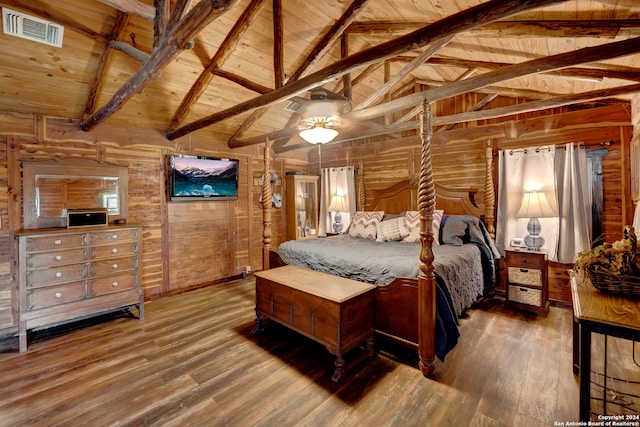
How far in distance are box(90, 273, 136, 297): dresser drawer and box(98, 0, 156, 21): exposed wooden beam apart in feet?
8.64

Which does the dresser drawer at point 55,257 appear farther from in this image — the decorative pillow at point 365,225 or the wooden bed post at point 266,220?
the decorative pillow at point 365,225

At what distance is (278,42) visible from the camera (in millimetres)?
3217

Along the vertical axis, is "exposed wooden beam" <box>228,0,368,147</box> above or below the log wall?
above

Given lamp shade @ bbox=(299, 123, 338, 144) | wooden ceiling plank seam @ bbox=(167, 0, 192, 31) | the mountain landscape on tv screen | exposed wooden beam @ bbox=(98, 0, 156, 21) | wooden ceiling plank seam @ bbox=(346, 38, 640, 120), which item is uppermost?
exposed wooden beam @ bbox=(98, 0, 156, 21)

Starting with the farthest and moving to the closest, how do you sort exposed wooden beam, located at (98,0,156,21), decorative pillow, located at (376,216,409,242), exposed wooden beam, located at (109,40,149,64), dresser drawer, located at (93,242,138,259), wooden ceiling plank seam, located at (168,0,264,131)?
1. decorative pillow, located at (376,216,409,242)
2. dresser drawer, located at (93,242,138,259)
3. wooden ceiling plank seam, located at (168,0,264,131)
4. exposed wooden beam, located at (109,40,149,64)
5. exposed wooden beam, located at (98,0,156,21)

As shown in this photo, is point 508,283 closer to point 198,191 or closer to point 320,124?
point 320,124

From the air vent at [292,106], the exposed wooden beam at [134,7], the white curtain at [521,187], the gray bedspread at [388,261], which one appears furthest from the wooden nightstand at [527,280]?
the exposed wooden beam at [134,7]

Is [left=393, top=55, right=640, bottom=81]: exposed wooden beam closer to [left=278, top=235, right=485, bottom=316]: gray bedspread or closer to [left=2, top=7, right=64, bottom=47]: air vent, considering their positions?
[left=278, top=235, right=485, bottom=316]: gray bedspread

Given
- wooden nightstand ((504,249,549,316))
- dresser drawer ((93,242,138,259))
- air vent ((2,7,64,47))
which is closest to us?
air vent ((2,7,64,47))

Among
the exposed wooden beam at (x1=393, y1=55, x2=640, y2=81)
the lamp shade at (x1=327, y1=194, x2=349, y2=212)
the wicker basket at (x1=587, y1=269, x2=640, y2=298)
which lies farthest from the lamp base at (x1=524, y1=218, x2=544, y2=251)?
the lamp shade at (x1=327, y1=194, x2=349, y2=212)

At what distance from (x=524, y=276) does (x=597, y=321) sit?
228 cm

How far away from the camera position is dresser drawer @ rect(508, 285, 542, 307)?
3305mm

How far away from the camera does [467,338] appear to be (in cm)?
283

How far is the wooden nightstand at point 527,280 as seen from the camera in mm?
3281
